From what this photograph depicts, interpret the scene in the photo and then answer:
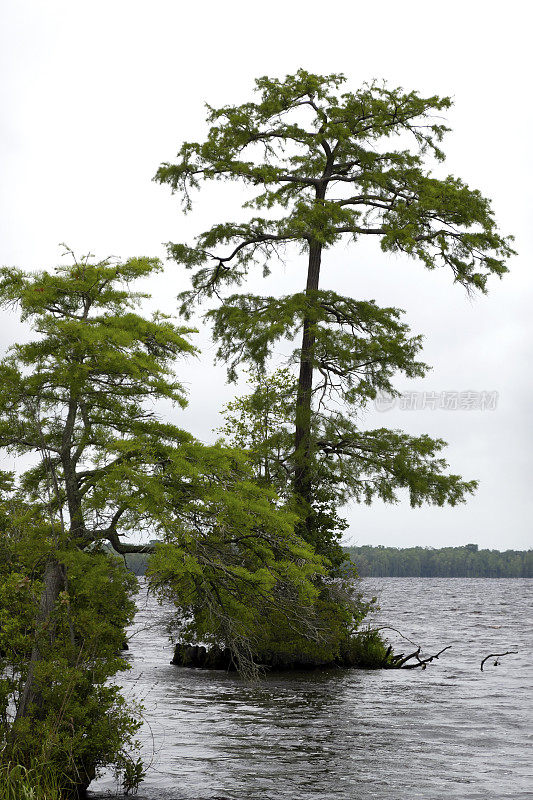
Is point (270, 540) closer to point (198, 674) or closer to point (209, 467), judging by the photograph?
point (209, 467)

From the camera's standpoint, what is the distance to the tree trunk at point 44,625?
11.3 metres

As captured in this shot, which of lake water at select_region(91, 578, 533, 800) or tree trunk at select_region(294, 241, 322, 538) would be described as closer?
lake water at select_region(91, 578, 533, 800)

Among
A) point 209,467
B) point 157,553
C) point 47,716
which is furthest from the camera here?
point 209,467

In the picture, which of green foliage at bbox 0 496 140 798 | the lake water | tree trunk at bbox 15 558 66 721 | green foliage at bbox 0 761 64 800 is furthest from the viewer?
the lake water

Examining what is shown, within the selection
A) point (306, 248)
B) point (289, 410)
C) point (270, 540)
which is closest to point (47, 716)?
point (270, 540)

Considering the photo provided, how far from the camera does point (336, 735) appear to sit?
53.4 ft

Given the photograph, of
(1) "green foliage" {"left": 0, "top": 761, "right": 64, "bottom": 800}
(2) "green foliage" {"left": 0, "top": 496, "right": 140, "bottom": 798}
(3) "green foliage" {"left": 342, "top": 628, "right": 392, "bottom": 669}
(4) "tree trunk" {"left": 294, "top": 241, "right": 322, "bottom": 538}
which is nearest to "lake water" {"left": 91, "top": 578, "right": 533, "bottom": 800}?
(3) "green foliage" {"left": 342, "top": 628, "right": 392, "bottom": 669}

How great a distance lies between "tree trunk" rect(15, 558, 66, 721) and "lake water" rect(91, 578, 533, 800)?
132 cm

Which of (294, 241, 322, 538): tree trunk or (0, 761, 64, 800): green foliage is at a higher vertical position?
(294, 241, 322, 538): tree trunk

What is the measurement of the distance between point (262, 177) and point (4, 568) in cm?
1488

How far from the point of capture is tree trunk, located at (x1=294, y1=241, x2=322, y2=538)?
23.4 metres

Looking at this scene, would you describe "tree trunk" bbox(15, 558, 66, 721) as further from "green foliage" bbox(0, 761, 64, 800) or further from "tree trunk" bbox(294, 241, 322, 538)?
"tree trunk" bbox(294, 241, 322, 538)

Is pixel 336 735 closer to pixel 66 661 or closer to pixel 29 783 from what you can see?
pixel 66 661

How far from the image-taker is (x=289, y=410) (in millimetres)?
24250
